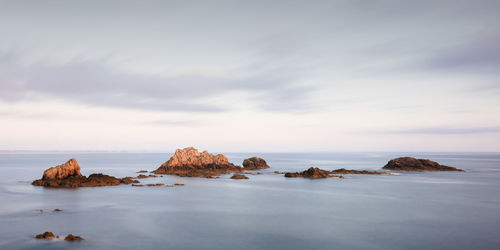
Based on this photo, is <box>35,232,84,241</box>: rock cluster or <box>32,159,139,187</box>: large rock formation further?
<box>32,159,139,187</box>: large rock formation

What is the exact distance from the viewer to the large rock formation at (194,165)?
8207cm

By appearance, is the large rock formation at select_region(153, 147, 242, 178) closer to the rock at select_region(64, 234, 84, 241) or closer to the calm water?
the calm water

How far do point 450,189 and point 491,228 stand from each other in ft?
99.4

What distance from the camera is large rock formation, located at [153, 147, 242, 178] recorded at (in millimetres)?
82075

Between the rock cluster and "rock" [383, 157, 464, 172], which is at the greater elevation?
"rock" [383, 157, 464, 172]

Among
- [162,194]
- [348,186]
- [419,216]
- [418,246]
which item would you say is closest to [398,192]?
[348,186]

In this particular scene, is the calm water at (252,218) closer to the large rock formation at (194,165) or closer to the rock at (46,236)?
the rock at (46,236)

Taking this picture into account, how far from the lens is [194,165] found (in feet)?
284

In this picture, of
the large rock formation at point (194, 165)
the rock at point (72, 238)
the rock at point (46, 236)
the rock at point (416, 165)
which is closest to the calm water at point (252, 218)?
the rock at point (72, 238)

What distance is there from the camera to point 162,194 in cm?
4844

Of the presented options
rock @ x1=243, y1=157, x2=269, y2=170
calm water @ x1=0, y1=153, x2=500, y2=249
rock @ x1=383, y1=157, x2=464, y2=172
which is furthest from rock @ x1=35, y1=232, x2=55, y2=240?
rock @ x1=383, y1=157, x2=464, y2=172

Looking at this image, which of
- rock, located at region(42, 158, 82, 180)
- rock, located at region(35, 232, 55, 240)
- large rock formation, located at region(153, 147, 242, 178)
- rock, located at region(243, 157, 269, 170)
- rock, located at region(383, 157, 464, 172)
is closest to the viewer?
rock, located at region(35, 232, 55, 240)

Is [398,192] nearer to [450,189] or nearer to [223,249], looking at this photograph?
[450,189]

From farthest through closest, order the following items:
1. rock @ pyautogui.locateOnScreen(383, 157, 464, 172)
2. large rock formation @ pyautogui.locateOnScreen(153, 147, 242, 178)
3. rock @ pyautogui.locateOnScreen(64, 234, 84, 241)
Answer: rock @ pyautogui.locateOnScreen(383, 157, 464, 172)
large rock formation @ pyautogui.locateOnScreen(153, 147, 242, 178)
rock @ pyautogui.locateOnScreen(64, 234, 84, 241)
